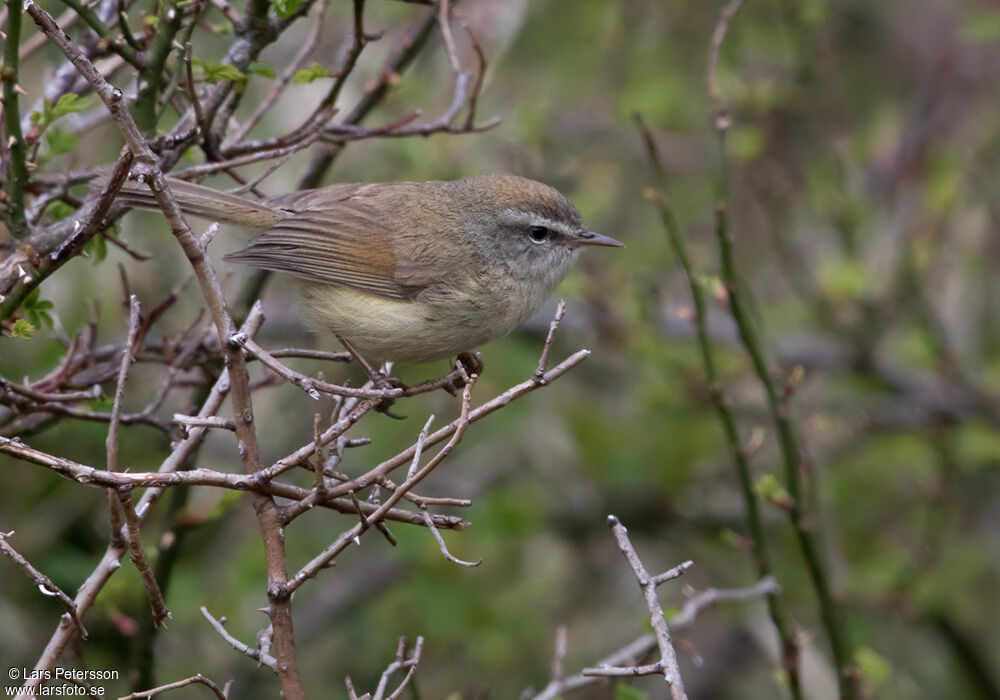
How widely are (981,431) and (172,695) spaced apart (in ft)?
14.4

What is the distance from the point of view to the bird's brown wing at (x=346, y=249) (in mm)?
3863

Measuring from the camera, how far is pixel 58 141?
9.93ft

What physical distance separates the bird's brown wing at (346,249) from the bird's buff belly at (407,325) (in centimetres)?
8

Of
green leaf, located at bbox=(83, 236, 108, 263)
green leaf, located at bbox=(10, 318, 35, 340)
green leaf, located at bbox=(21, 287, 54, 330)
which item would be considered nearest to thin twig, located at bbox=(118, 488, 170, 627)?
green leaf, located at bbox=(10, 318, 35, 340)

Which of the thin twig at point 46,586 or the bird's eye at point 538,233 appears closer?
the thin twig at point 46,586

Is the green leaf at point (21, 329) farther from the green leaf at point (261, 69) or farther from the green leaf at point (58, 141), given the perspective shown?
the green leaf at point (261, 69)

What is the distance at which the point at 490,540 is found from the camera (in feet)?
17.0

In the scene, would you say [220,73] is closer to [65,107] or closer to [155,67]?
[155,67]

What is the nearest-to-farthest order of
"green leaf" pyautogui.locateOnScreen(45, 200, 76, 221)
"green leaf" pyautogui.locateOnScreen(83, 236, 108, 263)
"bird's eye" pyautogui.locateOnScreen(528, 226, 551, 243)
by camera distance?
"green leaf" pyautogui.locateOnScreen(83, 236, 108, 263) → "green leaf" pyautogui.locateOnScreen(45, 200, 76, 221) → "bird's eye" pyautogui.locateOnScreen(528, 226, 551, 243)

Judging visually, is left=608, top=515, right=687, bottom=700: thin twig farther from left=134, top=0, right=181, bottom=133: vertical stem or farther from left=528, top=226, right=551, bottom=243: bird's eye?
left=528, top=226, right=551, bottom=243: bird's eye

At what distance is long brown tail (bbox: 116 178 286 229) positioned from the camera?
10.4 feet

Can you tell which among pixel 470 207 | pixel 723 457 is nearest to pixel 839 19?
pixel 723 457

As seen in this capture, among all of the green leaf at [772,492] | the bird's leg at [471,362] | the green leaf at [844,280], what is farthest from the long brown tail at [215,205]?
the green leaf at [844,280]

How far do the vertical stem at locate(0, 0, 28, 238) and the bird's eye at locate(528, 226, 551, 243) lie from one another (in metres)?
1.94
